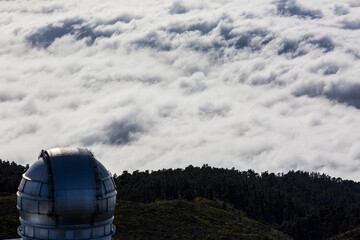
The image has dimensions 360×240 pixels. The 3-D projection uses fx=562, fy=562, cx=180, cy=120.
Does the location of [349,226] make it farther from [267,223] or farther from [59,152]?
[59,152]

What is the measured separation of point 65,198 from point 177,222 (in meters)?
102

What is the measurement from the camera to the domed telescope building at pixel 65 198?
31.9 m

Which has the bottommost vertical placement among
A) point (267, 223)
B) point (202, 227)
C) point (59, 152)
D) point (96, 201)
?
point (267, 223)

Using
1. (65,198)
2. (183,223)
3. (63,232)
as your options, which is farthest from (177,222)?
(65,198)

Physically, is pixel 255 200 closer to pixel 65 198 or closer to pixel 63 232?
pixel 63 232

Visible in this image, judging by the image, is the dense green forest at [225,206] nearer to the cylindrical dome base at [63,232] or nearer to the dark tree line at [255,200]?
the dark tree line at [255,200]

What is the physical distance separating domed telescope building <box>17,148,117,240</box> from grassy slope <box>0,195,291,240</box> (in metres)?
75.1

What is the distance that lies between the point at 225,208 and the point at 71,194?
13484 centimetres

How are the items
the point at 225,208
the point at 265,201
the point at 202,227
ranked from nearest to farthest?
the point at 202,227
the point at 225,208
the point at 265,201

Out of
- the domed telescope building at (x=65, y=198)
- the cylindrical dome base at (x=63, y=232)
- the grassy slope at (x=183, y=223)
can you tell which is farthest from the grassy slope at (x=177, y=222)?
the domed telescope building at (x=65, y=198)

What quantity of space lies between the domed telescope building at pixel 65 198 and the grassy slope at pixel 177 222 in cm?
7514

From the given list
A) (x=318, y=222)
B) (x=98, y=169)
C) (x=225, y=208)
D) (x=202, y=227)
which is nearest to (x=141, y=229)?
(x=202, y=227)

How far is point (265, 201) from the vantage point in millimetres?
177250

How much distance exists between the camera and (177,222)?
132 metres
